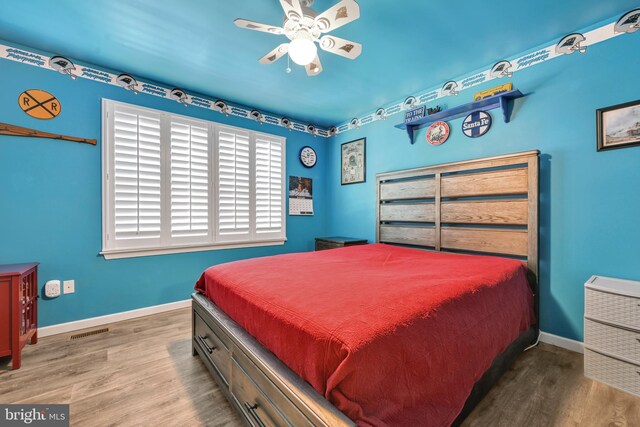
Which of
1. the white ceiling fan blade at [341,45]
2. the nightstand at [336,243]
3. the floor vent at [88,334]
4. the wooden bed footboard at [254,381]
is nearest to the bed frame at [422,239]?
the wooden bed footboard at [254,381]

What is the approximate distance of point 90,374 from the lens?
72.8 inches

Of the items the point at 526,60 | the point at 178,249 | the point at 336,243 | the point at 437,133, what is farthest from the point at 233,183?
the point at 526,60

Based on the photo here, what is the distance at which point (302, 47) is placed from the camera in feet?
5.37

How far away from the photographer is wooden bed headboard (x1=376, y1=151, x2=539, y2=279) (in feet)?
7.47

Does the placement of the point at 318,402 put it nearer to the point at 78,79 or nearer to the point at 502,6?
the point at 502,6

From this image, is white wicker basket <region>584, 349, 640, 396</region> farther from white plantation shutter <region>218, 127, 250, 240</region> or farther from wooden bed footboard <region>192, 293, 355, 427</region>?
A: white plantation shutter <region>218, 127, 250, 240</region>

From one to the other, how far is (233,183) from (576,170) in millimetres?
3454

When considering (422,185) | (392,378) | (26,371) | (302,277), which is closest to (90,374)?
(26,371)

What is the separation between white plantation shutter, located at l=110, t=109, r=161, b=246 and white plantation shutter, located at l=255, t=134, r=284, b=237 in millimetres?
1210

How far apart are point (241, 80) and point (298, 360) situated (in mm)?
2863

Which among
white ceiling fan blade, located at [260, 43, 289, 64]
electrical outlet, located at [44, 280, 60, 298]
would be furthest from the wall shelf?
electrical outlet, located at [44, 280, 60, 298]

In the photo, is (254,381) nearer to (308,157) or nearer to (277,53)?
(277,53)

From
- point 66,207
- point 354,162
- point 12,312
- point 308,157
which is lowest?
point 12,312

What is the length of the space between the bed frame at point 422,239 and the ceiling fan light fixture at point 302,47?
5.52 ft
